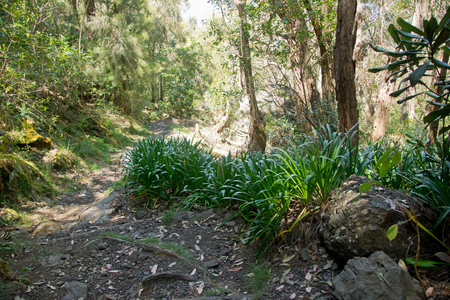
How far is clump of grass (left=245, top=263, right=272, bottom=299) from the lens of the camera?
230 centimetres

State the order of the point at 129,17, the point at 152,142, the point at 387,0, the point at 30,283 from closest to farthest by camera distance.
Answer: the point at 30,283
the point at 152,142
the point at 387,0
the point at 129,17

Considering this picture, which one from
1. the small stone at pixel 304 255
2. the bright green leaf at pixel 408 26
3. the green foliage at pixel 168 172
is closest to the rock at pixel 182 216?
the green foliage at pixel 168 172

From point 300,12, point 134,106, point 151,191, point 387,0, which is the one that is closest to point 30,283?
point 151,191

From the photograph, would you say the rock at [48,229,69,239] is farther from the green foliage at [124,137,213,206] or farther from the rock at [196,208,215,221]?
the rock at [196,208,215,221]

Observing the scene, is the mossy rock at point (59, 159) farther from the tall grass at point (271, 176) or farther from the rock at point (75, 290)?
the rock at point (75, 290)

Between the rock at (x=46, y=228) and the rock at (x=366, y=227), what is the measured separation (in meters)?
3.64

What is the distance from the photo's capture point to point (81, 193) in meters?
6.42

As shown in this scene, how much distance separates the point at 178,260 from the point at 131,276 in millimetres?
466

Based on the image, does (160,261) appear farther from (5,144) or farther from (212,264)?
(5,144)

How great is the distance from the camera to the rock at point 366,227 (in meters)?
2.10

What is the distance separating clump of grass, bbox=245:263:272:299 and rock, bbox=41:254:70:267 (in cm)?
192

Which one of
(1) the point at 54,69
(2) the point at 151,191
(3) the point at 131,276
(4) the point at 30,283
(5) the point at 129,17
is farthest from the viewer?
(5) the point at 129,17

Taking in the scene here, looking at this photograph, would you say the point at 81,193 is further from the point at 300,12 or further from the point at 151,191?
the point at 300,12

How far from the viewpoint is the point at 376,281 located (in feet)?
5.97
